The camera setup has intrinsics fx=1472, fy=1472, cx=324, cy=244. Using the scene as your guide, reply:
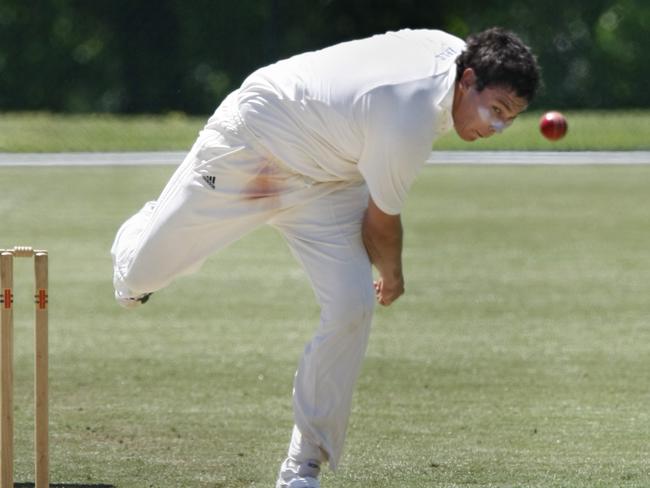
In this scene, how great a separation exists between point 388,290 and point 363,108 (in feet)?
2.45

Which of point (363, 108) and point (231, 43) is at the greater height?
point (363, 108)

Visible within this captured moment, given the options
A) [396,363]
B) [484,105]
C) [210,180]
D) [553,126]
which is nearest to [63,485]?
[210,180]

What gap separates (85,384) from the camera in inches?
293

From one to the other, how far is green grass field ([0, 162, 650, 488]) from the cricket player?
0.65 m

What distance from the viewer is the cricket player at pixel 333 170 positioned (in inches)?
185

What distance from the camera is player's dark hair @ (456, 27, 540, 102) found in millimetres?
4688

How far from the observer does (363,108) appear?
4.75m

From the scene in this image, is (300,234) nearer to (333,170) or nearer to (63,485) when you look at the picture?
(333,170)

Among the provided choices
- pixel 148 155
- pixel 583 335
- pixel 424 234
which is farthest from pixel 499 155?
pixel 583 335

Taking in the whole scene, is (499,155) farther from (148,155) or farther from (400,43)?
(400,43)

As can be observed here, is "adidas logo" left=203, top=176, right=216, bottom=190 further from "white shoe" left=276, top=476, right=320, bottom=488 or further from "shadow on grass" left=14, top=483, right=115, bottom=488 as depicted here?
"shadow on grass" left=14, top=483, right=115, bottom=488

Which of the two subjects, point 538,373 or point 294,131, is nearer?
point 294,131

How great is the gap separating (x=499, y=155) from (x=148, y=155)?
5.05 metres

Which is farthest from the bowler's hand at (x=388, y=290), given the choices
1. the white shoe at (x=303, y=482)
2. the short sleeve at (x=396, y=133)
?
the white shoe at (x=303, y=482)
